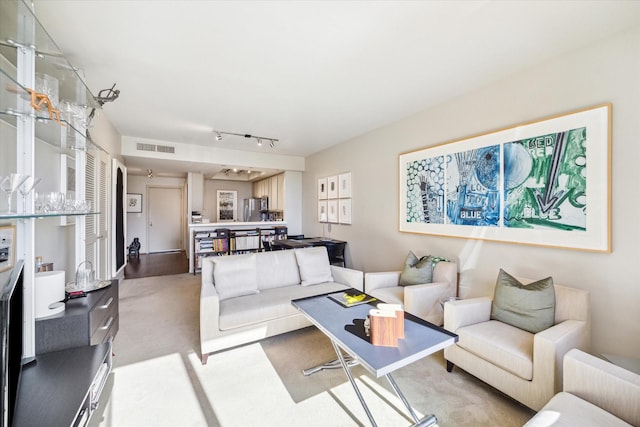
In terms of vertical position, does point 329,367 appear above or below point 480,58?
below

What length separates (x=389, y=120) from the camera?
150 inches

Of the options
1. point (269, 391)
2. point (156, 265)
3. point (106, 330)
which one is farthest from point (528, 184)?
point (156, 265)

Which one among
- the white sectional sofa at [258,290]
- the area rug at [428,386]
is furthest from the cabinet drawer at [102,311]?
the area rug at [428,386]

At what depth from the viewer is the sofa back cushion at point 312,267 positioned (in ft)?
10.4

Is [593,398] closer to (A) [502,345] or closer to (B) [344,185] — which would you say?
(A) [502,345]

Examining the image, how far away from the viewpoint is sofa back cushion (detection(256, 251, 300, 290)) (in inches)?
119

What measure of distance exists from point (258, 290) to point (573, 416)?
2499 mm

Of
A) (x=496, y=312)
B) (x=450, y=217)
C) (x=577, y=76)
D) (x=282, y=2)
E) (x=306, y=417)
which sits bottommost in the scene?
(x=306, y=417)

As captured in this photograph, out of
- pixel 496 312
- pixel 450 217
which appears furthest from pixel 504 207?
pixel 496 312

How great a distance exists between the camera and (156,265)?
6410 mm

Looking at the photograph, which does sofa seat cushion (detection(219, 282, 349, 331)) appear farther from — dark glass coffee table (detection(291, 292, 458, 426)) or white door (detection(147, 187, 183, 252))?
white door (detection(147, 187, 183, 252))

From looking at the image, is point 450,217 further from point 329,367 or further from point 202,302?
point 202,302

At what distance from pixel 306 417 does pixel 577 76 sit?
3.24 meters

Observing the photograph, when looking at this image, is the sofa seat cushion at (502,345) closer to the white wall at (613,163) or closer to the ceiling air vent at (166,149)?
the white wall at (613,163)
